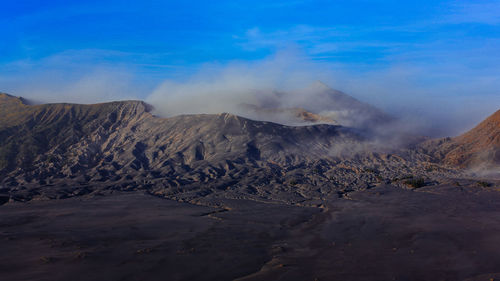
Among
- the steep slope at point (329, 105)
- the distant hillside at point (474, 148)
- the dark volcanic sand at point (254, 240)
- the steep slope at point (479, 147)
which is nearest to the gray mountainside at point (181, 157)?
the distant hillside at point (474, 148)

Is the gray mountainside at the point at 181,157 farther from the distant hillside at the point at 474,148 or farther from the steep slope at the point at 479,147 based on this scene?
the steep slope at the point at 479,147

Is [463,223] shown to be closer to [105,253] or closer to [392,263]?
[392,263]

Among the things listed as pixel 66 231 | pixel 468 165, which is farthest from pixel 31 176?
pixel 468 165

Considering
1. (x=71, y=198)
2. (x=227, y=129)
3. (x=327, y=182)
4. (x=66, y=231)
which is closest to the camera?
(x=66, y=231)

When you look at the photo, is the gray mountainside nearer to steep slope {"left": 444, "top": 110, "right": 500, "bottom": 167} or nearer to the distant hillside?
the distant hillside

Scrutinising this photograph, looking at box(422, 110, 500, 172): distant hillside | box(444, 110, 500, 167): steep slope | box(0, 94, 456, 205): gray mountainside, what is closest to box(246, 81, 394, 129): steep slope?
box(0, 94, 456, 205): gray mountainside

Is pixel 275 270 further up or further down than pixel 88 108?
further down
